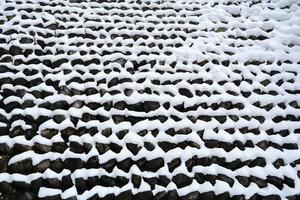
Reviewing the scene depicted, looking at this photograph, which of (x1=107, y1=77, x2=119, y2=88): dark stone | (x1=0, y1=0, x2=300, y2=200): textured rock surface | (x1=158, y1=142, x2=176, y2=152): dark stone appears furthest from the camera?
(x1=107, y1=77, x2=119, y2=88): dark stone

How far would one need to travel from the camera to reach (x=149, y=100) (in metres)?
2.02

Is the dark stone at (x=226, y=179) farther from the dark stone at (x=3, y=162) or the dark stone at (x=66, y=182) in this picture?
the dark stone at (x=3, y=162)

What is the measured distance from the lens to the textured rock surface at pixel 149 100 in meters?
1.68

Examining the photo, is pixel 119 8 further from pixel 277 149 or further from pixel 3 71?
pixel 277 149

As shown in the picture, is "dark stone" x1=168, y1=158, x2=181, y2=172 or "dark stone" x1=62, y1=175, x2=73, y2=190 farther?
"dark stone" x1=168, y1=158, x2=181, y2=172

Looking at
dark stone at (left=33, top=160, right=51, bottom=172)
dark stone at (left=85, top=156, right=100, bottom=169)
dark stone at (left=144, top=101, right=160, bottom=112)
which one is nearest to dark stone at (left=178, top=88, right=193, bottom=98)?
dark stone at (left=144, top=101, right=160, bottom=112)

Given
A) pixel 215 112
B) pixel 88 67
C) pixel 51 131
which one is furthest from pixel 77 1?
pixel 215 112

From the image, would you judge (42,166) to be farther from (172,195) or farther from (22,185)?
(172,195)

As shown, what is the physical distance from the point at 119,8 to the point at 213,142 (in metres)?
1.63

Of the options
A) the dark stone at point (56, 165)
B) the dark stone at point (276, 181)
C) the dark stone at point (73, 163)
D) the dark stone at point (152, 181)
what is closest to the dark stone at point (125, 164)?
the dark stone at point (152, 181)


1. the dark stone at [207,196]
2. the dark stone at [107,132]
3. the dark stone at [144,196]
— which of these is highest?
the dark stone at [107,132]

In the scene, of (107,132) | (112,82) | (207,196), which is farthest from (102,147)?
(207,196)

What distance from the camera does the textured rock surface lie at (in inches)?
66.0

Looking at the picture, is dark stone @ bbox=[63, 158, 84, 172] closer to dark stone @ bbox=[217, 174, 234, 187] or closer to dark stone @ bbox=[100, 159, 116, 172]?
dark stone @ bbox=[100, 159, 116, 172]
